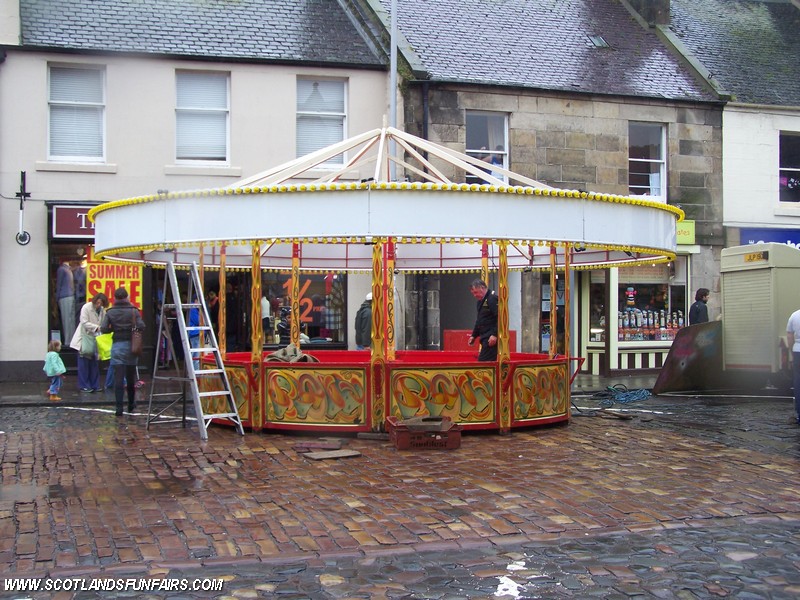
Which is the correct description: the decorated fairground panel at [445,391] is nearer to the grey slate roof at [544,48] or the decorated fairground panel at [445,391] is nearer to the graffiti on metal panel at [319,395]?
the graffiti on metal panel at [319,395]

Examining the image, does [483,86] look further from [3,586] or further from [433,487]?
[3,586]

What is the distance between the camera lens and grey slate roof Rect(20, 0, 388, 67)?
18906 mm

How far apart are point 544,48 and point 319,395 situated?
1395cm

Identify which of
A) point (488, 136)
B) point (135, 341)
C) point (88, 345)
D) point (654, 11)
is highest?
point (654, 11)

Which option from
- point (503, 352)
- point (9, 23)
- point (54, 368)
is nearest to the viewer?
point (503, 352)

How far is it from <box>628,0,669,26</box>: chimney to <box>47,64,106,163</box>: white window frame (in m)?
13.8

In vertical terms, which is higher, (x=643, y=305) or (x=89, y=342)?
(x=643, y=305)

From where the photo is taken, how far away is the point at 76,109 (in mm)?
18828

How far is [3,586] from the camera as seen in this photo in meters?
5.52

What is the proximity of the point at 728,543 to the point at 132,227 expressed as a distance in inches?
305

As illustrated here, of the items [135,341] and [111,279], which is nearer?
[135,341]

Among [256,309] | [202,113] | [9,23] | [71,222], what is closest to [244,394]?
[256,309]

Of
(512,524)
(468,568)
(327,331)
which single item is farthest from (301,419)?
(327,331)

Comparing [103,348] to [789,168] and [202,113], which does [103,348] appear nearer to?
[202,113]
